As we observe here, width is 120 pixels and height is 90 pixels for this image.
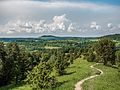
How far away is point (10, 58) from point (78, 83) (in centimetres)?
3469

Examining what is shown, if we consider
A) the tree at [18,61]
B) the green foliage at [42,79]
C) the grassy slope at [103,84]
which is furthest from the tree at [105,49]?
the green foliage at [42,79]

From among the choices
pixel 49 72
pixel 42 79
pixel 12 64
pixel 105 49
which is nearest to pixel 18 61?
pixel 12 64

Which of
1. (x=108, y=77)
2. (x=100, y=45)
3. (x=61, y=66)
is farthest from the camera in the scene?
(x=100, y=45)

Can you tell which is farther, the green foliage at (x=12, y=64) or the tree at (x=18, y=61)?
the green foliage at (x=12, y=64)

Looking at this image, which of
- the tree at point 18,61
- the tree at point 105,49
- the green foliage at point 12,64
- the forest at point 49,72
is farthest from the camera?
the tree at point 105,49

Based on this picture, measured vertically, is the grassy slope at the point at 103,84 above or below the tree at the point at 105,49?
below

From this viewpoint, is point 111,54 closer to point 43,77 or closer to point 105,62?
point 105,62

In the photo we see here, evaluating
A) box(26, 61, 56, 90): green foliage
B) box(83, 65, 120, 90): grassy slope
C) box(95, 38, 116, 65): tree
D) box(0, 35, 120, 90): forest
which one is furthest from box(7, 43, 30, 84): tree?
box(83, 65, 120, 90): grassy slope

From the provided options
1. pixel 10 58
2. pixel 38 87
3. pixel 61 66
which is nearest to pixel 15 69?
pixel 10 58

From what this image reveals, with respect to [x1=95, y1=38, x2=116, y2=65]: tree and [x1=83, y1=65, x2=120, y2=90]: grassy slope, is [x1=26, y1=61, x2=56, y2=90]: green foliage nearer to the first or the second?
[x1=83, y1=65, x2=120, y2=90]: grassy slope

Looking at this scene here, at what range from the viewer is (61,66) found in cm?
9131

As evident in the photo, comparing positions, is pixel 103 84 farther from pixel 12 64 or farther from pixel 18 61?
pixel 12 64

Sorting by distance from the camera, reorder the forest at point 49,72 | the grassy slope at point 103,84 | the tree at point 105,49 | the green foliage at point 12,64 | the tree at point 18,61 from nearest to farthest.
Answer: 1. the grassy slope at point 103,84
2. the forest at point 49,72
3. the tree at point 18,61
4. the green foliage at point 12,64
5. the tree at point 105,49

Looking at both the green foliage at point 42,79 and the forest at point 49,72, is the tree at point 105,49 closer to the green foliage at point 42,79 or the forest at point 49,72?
the forest at point 49,72
